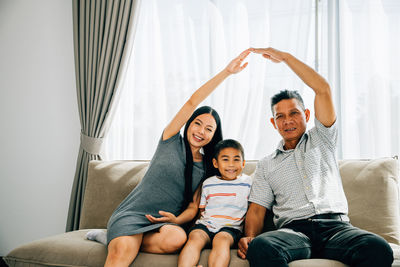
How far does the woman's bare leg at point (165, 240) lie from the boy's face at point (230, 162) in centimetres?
42

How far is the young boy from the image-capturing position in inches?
59.2

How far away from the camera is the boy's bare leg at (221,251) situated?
53.5 inches

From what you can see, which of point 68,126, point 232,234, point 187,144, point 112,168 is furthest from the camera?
point 68,126

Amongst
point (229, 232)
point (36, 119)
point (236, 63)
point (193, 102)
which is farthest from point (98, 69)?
point (229, 232)

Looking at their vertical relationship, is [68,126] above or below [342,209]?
above

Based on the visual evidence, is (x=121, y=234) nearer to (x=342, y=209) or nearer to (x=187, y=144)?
(x=187, y=144)

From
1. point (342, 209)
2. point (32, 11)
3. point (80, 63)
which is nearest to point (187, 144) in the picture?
point (342, 209)

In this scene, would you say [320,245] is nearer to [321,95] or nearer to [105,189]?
[321,95]

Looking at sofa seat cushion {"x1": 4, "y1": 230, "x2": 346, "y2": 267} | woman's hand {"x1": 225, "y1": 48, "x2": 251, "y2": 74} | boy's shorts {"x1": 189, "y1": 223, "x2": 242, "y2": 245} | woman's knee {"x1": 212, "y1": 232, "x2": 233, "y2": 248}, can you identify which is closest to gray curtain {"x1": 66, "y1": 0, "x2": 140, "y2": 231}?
sofa seat cushion {"x1": 4, "y1": 230, "x2": 346, "y2": 267}

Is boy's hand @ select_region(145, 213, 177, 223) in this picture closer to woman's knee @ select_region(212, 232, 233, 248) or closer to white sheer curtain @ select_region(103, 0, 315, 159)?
woman's knee @ select_region(212, 232, 233, 248)

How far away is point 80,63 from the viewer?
282 centimetres

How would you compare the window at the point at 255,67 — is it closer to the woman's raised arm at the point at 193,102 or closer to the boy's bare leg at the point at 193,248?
the woman's raised arm at the point at 193,102

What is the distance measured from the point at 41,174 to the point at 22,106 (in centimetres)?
72

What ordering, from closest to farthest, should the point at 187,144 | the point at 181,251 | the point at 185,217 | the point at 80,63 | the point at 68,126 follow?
the point at 181,251 < the point at 185,217 < the point at 187,144 < the point at 80,63 < the point at 68,126
